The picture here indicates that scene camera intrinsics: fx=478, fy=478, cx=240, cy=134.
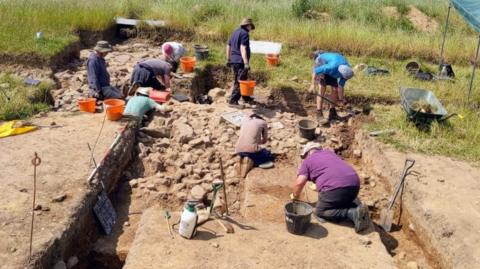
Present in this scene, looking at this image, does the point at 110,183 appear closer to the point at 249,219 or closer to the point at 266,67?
Answer: the point at 249,219

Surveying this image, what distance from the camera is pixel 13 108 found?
7930 mm

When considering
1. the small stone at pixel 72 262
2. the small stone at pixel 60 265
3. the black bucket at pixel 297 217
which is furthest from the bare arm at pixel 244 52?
the small stone at pixel 60 265

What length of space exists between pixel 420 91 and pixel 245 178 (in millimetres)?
3811

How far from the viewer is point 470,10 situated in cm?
892

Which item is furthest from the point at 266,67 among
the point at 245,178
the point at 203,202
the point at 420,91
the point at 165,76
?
the point at 203,202

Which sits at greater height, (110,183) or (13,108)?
(13,108)

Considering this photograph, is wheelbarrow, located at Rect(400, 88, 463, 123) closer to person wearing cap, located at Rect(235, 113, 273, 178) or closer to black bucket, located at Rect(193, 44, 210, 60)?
person wearing cap, located at Rect(235, 113, 273, 178)

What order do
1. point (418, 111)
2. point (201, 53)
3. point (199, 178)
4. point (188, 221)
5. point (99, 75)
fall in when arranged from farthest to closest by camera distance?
point (201, 53)
point (99, 75)
point (418, 111)
point (199, 178)
point (188, 221)

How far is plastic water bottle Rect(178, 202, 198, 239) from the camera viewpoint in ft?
16.9

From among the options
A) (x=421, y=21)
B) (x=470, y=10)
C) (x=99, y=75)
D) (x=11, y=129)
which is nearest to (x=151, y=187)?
(x=11, y=129)

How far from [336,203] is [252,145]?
72.3 inches

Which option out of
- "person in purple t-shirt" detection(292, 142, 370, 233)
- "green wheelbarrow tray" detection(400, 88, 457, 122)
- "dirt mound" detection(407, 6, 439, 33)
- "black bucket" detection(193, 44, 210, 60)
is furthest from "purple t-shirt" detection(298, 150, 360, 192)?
"dirt mound" detection(407, 6, 439, 33)

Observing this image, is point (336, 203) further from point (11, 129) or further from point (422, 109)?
point (11, 129)

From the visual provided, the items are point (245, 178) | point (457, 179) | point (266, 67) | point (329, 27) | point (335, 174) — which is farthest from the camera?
point (329, 27)
